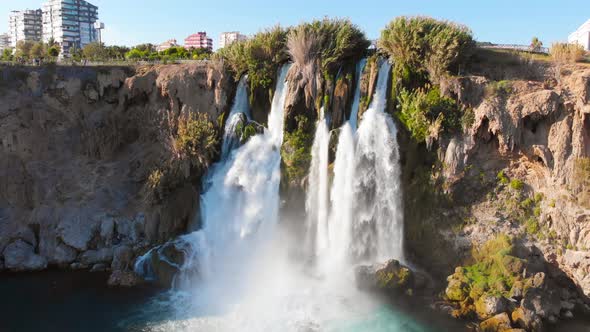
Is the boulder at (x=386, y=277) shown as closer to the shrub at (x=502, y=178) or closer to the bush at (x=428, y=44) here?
the shrub at (x=502, y=178)

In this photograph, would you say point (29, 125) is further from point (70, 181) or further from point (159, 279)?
point (159, 279)

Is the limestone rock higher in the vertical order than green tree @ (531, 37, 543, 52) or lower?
lower

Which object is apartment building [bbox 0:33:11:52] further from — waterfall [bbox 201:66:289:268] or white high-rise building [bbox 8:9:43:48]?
waterfall [bbox 201:66:289:268]

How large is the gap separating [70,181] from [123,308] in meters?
9.73

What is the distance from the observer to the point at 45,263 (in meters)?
22.5

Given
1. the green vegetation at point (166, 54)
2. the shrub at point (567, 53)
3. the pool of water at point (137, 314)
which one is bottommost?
the pool of water at point (137, 314)

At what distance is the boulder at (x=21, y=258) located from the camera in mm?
22219

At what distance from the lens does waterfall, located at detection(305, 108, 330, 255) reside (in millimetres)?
21828

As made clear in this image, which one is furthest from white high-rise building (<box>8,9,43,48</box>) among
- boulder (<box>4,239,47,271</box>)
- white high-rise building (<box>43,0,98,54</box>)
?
boulder (<box>4,239,47,271</box>)

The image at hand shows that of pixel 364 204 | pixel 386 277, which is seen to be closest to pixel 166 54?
pixel 364 204

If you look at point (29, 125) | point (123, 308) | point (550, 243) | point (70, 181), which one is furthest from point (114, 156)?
point (550, 243)

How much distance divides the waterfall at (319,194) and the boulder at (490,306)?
23.6 ft

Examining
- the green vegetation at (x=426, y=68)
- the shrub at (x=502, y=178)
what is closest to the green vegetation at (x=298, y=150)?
the green vegetation at (x=426, y=68)

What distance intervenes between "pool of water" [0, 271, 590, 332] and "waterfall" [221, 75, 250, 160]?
8.34 meters
